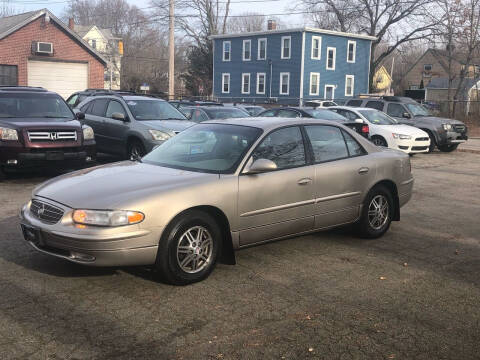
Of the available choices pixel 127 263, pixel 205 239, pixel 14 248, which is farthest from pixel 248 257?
pixel 14 248

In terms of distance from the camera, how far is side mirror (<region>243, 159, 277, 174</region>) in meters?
5.39

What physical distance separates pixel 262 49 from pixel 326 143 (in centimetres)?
4380

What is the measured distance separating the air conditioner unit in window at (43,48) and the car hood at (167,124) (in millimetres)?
23263

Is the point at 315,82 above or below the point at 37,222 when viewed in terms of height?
above

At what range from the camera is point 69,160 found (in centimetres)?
1049

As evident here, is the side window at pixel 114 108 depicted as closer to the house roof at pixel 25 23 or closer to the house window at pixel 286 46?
the house roof at pixel 25 23

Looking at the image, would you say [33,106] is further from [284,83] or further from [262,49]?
[262,49]

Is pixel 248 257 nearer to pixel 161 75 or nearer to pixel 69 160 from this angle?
pixel 69 160

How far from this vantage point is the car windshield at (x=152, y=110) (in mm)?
12547

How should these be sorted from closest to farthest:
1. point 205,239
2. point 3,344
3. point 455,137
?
point 3,344, point 205,239, point 455,137

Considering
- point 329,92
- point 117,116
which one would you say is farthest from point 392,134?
point 329,92

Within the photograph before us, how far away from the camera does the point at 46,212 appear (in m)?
5.01

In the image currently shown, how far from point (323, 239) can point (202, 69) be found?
5278 centimetres

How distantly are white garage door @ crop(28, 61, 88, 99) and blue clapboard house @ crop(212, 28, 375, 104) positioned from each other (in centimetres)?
1766
